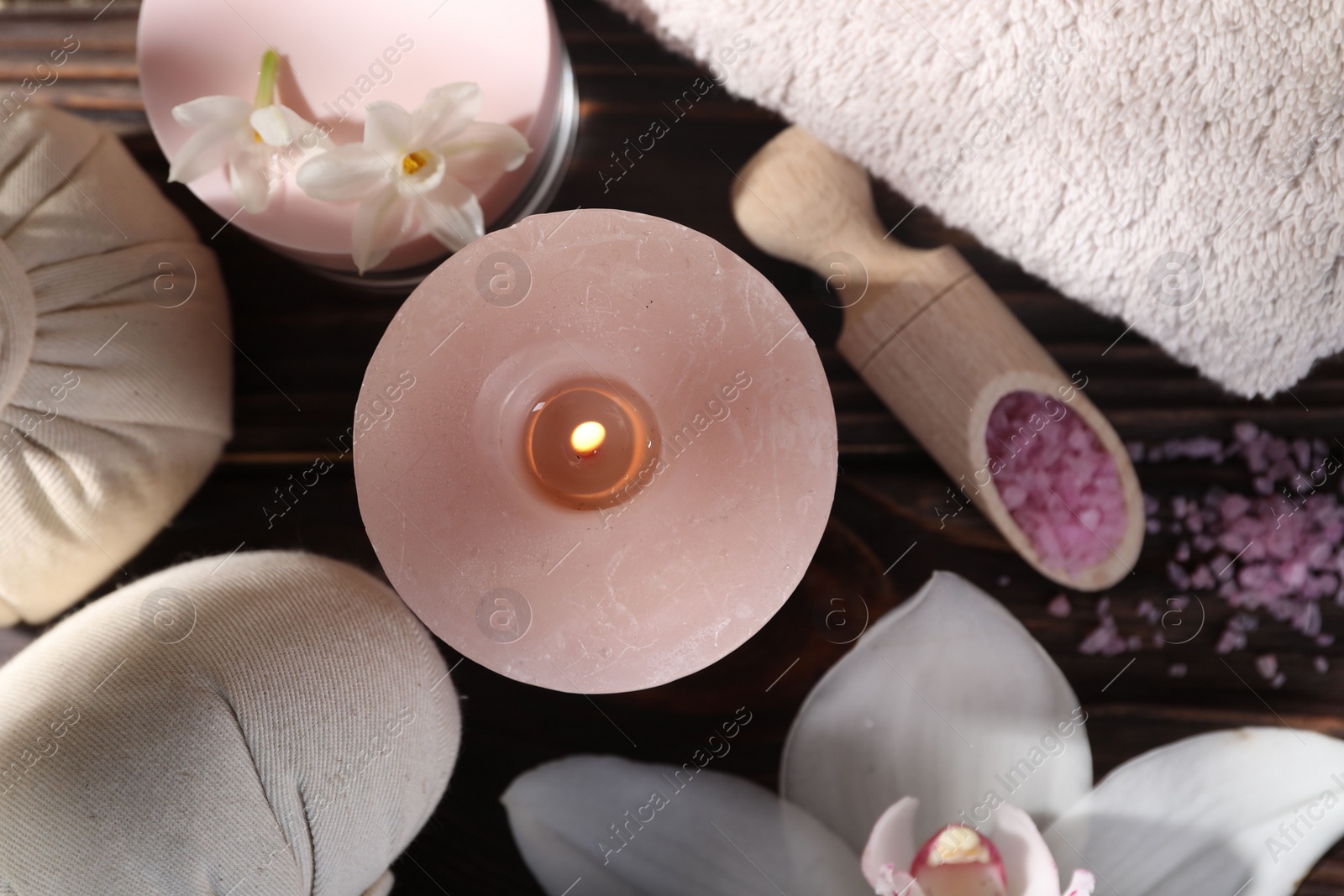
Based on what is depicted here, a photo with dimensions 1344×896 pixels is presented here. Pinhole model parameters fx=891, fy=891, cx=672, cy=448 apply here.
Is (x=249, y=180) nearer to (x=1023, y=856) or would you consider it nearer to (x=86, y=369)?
(x=86, y=369)

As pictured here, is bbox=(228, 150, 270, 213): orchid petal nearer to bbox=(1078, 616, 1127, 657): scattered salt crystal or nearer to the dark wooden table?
the dark wooden table

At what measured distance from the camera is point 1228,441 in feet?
1.86

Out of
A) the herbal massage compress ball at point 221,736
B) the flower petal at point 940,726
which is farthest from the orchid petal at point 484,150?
the flower petal at point 940,726

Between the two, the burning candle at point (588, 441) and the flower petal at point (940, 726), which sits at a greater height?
the burning candle at point (588, 441)

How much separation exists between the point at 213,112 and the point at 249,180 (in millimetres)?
35

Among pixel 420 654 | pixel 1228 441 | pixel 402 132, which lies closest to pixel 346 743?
pixel 420 654

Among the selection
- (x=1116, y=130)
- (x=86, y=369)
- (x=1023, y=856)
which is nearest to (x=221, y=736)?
(x=86, y=369)

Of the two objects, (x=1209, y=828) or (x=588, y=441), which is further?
(x=1209, y=828)

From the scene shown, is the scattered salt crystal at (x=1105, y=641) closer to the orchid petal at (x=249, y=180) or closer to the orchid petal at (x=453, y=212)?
the orchid petal at (x=453, y=212)

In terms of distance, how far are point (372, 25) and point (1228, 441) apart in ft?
1.85

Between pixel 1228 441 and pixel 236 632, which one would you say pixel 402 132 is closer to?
pixel 236 632

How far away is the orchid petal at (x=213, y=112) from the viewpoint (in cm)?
44

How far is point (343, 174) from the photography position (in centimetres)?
44

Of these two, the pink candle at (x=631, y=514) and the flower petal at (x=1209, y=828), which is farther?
the flower petal at (x=1209, y=828)
